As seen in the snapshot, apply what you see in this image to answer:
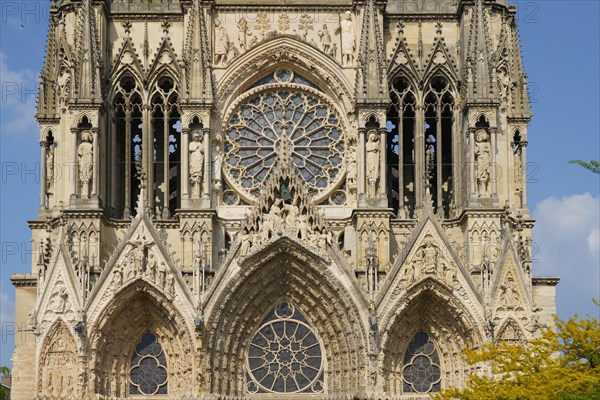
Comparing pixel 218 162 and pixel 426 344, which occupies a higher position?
pixel 218 162

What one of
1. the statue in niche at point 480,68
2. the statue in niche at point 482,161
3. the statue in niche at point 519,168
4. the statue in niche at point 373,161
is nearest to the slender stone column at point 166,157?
the statue in niche at point 373,161

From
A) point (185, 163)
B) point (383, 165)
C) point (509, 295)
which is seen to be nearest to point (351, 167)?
point (383, 165)

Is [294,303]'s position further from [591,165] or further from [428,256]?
[591,165]

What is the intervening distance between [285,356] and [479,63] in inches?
370

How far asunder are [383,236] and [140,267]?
6385mm

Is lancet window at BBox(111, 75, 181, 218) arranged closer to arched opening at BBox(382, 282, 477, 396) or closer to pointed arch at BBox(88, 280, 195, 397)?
pointed arch at BBox(88, 280, 195, 397)

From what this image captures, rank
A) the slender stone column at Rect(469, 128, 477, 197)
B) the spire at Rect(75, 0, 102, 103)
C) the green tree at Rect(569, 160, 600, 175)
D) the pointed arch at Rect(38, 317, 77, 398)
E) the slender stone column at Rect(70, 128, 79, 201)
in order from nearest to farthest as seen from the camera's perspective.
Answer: the green tree at Rect(569, 160, 600, 175)
the pointed arch at Rect(38, 317, 77, 398)
the slender stone column at Rect(70, 128, 79, 201)
the slender stone column at Rect(469, 128, 477, 197)
the spire at Rect(75, 0, 102, 103)

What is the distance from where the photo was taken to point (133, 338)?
123 ft

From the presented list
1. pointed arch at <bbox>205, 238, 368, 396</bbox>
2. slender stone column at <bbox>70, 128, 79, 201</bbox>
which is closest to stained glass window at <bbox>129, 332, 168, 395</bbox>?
pointed arch at <bbox>205, 238, 368, 396</bbox>

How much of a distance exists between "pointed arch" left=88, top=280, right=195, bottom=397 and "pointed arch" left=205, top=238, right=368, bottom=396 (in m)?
0.80

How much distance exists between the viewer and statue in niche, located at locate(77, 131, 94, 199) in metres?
37.7

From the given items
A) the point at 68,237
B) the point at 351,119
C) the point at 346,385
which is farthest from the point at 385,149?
the point at 68,237

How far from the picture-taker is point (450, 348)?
37.6 m

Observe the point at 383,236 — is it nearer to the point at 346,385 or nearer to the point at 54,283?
the point at 346,385
